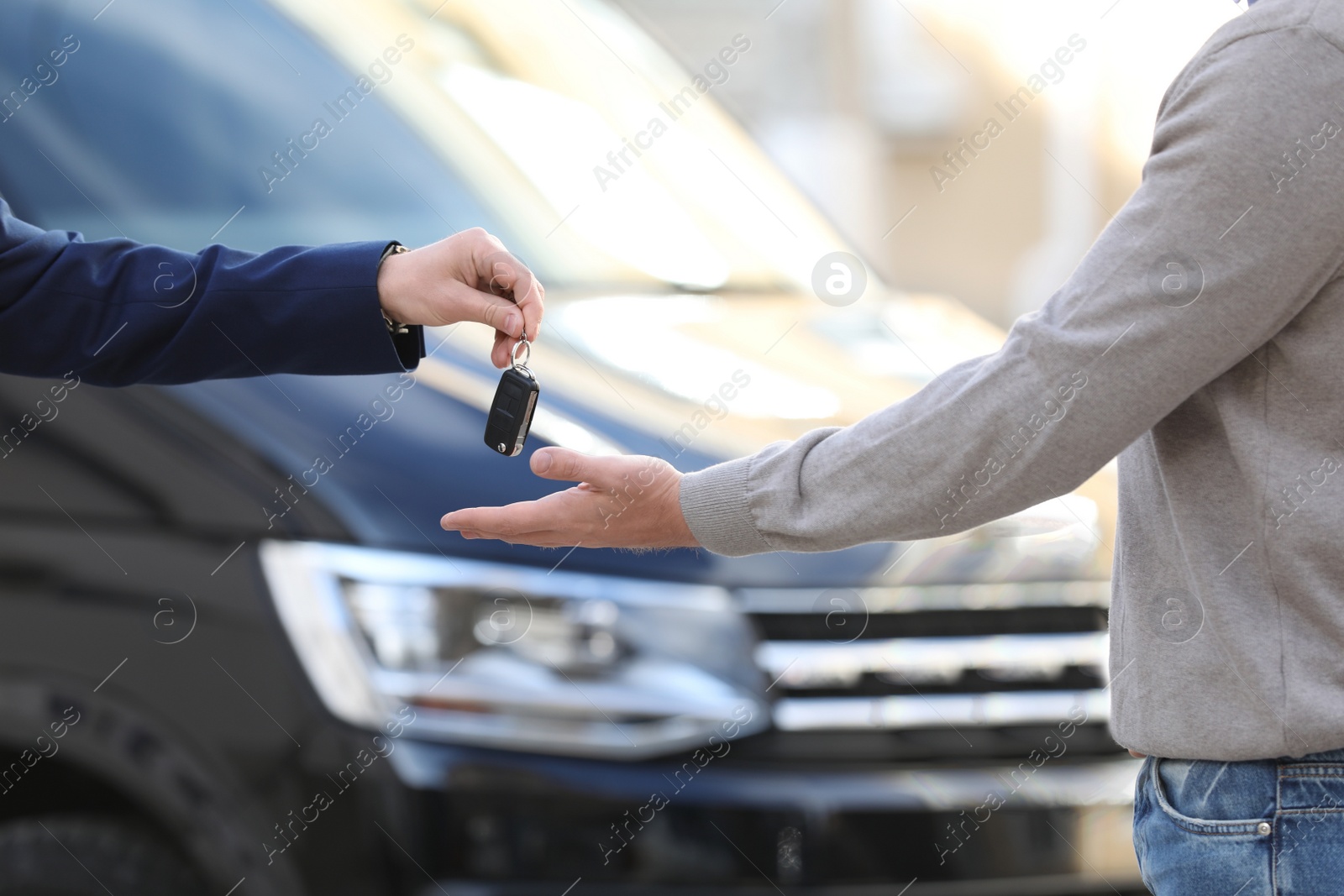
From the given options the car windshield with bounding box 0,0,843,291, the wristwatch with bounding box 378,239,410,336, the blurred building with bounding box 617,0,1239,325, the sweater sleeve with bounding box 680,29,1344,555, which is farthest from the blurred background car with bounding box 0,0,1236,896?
the blurred building with bounding box 617,0,1239,325

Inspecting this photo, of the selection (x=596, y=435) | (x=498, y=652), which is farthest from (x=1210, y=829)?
(x=596, y=435)

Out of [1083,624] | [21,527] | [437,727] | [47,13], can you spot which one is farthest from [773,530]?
[47,13]

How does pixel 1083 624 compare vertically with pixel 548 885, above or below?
below

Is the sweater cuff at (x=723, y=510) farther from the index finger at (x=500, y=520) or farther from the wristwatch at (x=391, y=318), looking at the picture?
the wristwatch at (x=391, y=318)

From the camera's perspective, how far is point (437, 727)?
6.07ft

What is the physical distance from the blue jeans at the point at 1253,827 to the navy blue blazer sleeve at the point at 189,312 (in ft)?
3.34

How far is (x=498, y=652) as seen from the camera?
1.87 m

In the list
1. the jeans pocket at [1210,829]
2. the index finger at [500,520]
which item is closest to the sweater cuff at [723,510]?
the index finger at [500,520]

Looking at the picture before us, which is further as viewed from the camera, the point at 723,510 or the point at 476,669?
the point at 476,669

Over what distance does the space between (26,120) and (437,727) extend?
1423 millimetres

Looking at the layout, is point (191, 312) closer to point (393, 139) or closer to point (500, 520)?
point (500, 520)

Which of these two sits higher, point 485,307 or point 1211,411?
point 485,307

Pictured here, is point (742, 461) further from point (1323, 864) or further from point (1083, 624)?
point (1083, 624)

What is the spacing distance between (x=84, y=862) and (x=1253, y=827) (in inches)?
66.0
